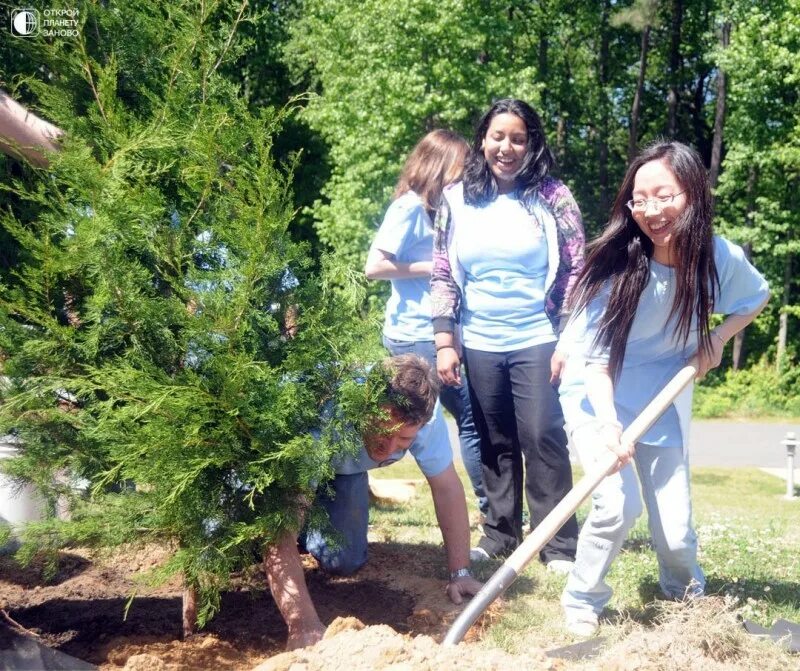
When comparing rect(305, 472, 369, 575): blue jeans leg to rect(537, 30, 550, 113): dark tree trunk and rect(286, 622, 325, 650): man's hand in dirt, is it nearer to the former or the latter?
rect(286, 622, 325, 650): man's hand in dirt

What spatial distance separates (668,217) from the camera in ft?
11.7

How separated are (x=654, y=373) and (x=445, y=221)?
54.9 inches

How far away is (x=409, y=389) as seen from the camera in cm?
359

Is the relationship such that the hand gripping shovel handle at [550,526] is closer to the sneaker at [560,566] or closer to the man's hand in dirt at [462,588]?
the man's hand in dirt at [462,588]

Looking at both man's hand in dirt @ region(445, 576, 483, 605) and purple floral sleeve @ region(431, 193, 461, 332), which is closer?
man's hand in dirt @ region(445, 576, 483, 605)

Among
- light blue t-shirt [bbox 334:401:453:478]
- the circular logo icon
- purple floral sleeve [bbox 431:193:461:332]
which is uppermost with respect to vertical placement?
the circular logo icon

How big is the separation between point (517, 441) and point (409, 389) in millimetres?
1448

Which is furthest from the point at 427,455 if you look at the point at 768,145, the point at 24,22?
the point at 768,145

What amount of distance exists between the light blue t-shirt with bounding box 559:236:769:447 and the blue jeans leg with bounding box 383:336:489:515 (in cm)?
132

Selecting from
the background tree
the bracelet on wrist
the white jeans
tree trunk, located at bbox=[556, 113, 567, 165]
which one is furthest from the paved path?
tree trunk, located at bbox=[556, 113, 567, 165]

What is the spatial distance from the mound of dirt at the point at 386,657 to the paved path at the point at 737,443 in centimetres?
925

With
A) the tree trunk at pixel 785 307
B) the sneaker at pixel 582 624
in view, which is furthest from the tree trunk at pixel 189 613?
the tree trunk at pixel 785 307

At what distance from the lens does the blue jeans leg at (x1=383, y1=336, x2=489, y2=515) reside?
17.0 feet

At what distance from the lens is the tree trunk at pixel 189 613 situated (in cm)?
361
